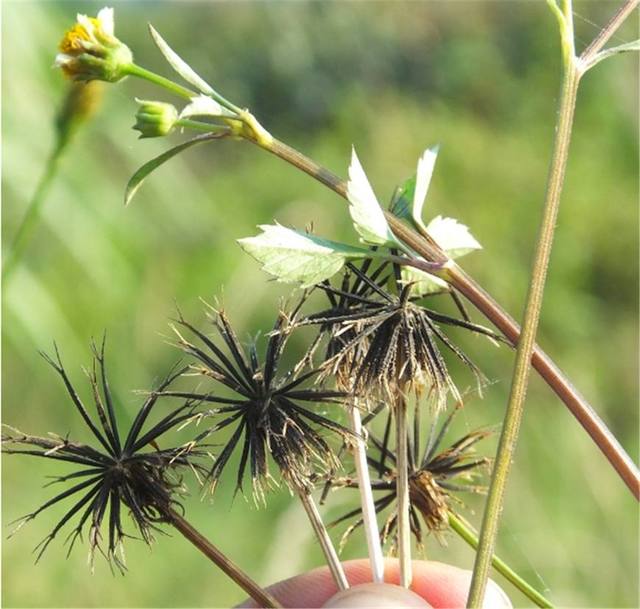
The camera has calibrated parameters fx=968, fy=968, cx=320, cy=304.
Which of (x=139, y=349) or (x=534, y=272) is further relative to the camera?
(x=139, y=349)

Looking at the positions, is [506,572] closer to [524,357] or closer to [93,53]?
[524,357]

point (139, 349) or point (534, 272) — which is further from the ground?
point (139, 349)

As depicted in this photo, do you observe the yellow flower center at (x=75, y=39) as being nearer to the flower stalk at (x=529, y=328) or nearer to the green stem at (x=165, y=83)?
the green stem at (x=165, y=83)

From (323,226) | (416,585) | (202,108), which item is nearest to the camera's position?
(202,108)

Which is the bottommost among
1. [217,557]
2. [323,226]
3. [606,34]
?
[217,557]

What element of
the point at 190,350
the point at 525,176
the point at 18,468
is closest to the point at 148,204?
the point at 18,468

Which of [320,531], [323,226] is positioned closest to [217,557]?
[320,531]

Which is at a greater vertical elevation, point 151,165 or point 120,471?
point 151,165

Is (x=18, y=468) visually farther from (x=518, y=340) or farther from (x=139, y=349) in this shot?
(x=518, y=340)
